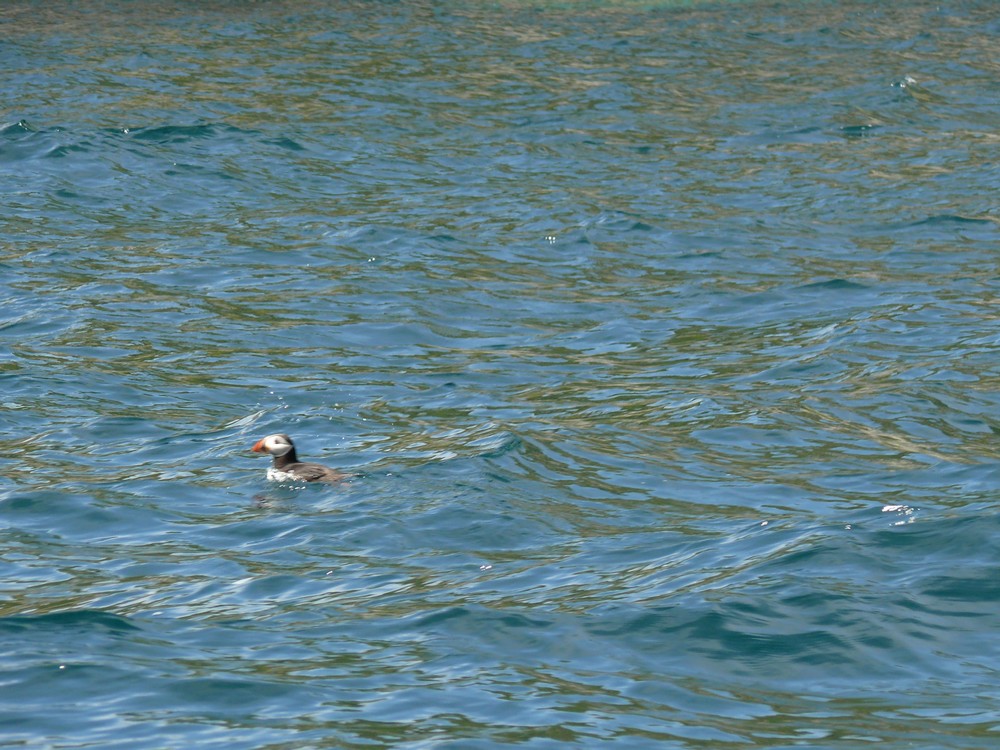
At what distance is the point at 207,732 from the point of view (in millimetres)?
6980

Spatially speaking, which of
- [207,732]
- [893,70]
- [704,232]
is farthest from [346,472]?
[893,70]

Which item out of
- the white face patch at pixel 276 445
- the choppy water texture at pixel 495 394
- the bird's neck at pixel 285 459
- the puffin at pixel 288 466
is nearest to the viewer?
the choppy water texture at pixel 495 394

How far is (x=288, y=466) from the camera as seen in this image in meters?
11.0

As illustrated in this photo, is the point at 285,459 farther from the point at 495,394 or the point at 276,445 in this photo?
the point at 495,394

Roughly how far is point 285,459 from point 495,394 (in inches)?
104

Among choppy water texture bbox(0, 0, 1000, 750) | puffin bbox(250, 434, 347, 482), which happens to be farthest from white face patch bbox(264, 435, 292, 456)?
choppy water texture bbox(0, 0, 1000, 750)

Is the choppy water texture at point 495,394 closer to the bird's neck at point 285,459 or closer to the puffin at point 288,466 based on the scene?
the puffin at point 288,466

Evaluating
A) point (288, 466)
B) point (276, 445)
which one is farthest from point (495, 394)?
point (288, 466)

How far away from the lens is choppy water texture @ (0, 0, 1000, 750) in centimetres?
763

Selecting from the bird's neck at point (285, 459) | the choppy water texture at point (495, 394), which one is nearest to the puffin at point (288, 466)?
the bird's neck at point (285, 459)

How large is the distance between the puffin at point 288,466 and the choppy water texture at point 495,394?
175mm

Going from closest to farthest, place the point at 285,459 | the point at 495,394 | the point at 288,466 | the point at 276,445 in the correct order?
1. the point at 288,466
2. the point at 285,459
3. the point at 276,445
4. the point at 495,394

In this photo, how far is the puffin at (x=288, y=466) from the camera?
10.8 metres

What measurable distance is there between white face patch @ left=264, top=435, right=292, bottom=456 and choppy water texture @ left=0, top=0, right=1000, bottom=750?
0.35m
